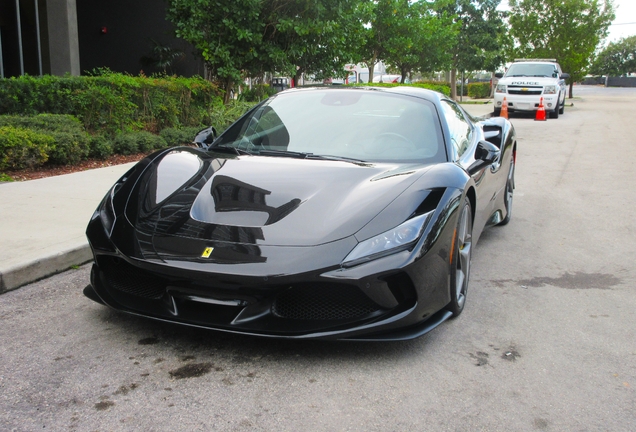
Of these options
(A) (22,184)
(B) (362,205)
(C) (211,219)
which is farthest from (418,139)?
(A) (22,184)

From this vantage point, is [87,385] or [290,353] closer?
[87,385]

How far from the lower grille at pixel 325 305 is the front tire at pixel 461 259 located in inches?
25.2

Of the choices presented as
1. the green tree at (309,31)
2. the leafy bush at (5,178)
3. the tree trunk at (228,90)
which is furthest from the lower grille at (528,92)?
the leafy bush at (5,178)

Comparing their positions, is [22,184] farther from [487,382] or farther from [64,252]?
[487,382]

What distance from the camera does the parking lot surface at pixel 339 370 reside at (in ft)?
8.70

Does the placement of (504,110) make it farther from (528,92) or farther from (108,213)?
(108,213)

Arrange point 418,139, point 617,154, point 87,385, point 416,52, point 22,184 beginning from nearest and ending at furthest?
point 87,385
point 418,139
point 22,184
point 617,154
point 416,52

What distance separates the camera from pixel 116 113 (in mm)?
10547

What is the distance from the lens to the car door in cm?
440

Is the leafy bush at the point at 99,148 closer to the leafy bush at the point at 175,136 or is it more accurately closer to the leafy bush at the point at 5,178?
the leafy bush at the point at 175,136

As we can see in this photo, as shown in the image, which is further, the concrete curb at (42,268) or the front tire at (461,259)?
the concrete curb at (42,268)

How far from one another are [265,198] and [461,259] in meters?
1.24

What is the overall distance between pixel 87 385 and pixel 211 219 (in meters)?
0.95

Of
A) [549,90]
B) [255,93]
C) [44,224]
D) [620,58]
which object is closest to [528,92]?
[549,90]
